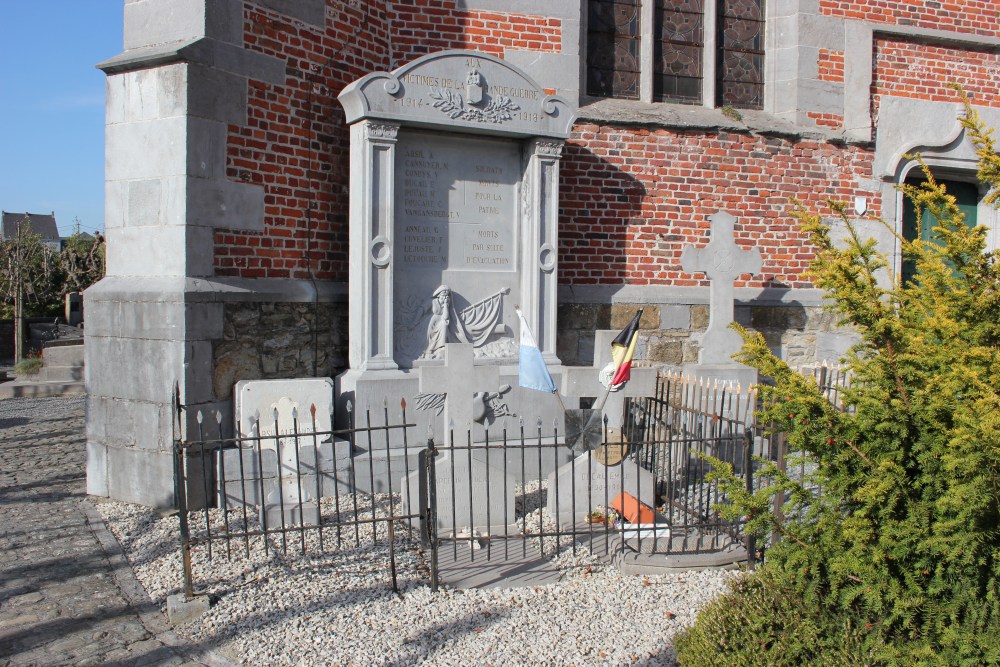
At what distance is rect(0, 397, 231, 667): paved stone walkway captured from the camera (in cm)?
390

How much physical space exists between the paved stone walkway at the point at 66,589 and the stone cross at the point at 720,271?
5763 mm

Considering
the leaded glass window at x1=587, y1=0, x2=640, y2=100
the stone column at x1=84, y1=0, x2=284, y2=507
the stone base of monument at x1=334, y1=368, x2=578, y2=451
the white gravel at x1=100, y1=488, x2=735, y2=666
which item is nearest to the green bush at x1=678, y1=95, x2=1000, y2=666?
the white gravel at x1=100, y1=488, x2=735, y2=666

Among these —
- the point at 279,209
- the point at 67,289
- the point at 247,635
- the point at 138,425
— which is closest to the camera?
the point at 247,635

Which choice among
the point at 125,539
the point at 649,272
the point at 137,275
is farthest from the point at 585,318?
the point at 125,539

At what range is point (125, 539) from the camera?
18.2 ft

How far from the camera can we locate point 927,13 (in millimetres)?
10047

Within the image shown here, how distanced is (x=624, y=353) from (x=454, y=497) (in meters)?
1.50

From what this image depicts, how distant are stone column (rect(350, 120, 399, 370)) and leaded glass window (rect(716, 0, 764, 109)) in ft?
15.4

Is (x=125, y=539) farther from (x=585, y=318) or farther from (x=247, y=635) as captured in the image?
(x=585, y=318)

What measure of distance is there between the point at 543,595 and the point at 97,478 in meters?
3.98

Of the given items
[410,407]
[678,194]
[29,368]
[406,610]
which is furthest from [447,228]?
[29,368]

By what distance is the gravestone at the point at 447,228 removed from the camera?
6.82 meters

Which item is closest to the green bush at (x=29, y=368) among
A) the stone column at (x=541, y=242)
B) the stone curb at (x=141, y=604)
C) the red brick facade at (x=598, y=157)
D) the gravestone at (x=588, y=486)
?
the red brick facade at (x=598, y=157)

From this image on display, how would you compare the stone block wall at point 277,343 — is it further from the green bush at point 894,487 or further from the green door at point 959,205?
the green door at point 959,205
